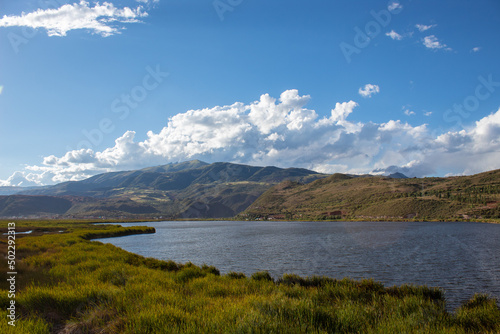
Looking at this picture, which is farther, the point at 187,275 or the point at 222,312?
the point at 187,275

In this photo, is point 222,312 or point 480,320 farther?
point 480,320

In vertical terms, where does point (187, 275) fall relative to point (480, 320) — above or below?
below

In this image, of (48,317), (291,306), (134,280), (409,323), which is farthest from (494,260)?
(48,317)

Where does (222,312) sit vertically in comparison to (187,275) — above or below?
above

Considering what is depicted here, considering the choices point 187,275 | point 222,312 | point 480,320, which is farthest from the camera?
point 187,275

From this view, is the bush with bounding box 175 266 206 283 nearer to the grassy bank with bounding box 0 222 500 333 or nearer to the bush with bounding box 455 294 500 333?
the grassy bank with bounding box 0 222 500 333

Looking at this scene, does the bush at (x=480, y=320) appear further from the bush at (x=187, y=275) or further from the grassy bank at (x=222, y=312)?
the bush at (x=187, y=275)

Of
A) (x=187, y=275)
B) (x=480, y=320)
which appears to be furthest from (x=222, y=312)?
(x=187, y=275)

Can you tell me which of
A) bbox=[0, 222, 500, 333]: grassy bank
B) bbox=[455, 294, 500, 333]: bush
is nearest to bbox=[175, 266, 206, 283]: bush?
bbox=[0, 222, 500, 333]: grassy bank

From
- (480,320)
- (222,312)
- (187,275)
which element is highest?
(222,312)

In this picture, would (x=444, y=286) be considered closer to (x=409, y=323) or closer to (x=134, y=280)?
(x=409, y=323)

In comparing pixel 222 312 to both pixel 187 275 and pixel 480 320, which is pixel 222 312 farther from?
pixel 187 275

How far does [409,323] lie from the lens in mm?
10844

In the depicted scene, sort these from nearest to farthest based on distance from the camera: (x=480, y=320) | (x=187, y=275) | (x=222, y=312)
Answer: (x=222, y=312), (x=480, y=320), (x=187, y=275)
